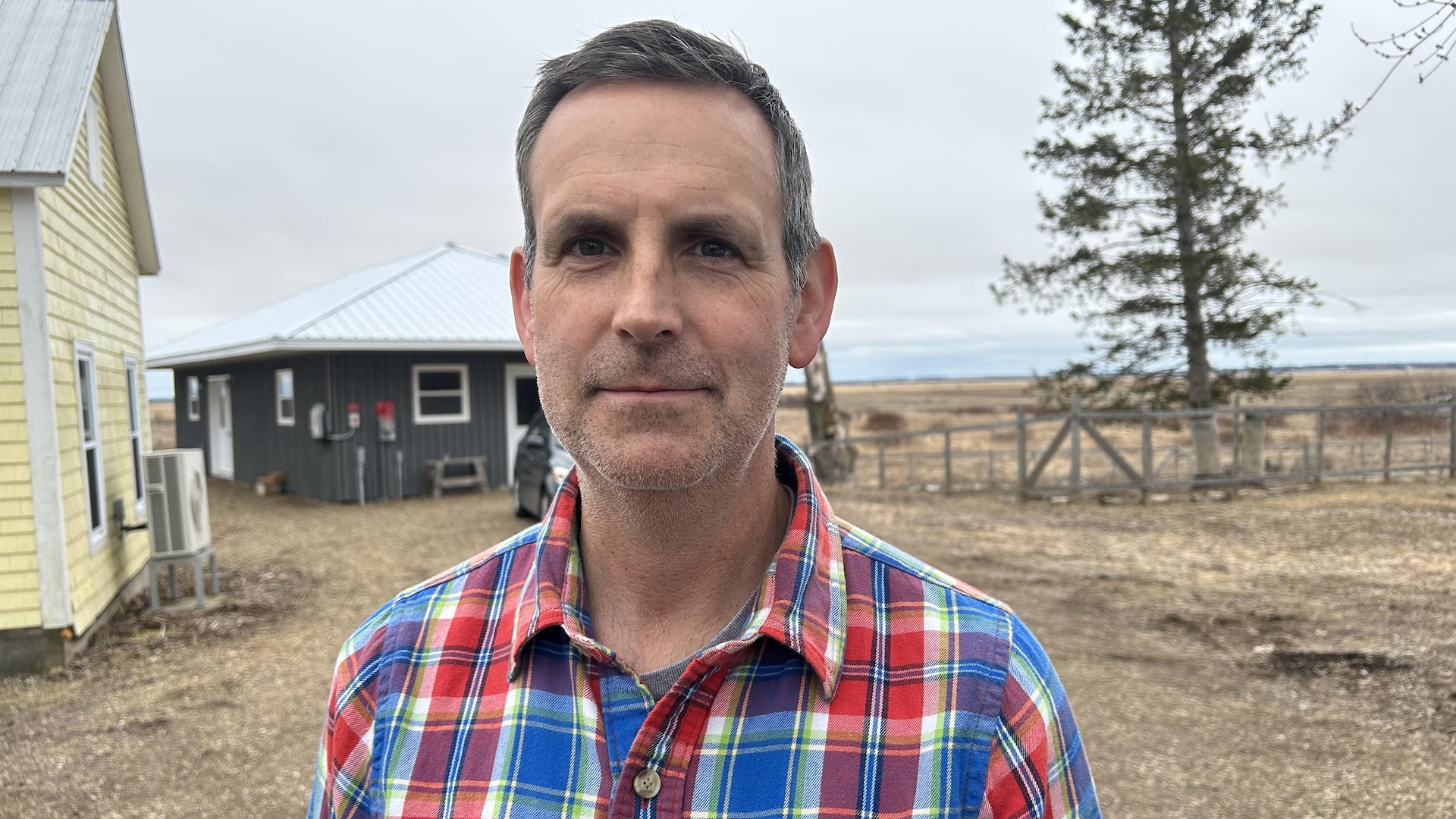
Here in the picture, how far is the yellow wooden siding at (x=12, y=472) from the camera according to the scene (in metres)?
6.21

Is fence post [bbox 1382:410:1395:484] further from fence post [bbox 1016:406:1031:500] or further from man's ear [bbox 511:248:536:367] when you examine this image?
man's ear [bbox 511:248:536:367]

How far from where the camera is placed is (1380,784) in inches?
166

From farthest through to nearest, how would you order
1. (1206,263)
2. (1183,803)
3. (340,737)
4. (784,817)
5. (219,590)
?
(1206,263), (219,590), (1183,803), (340,737), (784,817)

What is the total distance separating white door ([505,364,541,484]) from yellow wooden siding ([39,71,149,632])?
6.16 m

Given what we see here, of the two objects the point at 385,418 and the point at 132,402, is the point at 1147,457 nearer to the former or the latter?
the point at 385,418

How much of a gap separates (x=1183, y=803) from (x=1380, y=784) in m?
0.98

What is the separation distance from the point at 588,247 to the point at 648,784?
0.75 metres

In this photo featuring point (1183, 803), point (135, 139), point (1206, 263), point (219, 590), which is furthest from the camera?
point (1206, 263)

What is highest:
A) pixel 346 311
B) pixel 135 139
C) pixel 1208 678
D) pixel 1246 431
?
pixel 135 139

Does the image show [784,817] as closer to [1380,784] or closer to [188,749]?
[1380,784]

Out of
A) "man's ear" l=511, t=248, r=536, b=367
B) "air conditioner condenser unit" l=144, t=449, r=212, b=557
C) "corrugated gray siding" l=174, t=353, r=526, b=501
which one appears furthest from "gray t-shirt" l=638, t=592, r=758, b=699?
"corrugated gray siding" l=174, t=353, r=526, b=501

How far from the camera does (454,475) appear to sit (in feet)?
52.2

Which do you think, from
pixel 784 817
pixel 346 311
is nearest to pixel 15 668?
pixel 784 817

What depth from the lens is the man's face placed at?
122cm
